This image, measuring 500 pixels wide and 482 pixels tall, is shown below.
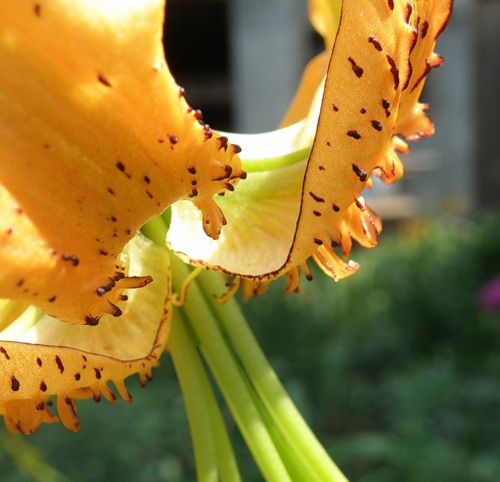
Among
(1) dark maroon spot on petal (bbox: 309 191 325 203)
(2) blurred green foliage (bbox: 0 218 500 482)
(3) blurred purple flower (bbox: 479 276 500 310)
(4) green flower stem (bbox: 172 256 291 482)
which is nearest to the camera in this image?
(1) dark maroon spot on petal (bbox: 309 191 325 203)

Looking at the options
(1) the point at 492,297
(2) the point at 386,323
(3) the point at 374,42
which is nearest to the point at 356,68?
(3) the point at 374,42

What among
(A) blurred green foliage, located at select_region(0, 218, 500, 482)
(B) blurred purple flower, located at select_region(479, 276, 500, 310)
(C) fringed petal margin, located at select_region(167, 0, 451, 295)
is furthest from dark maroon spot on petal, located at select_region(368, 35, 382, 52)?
(B) blurred purple flower, located at select_region(479, 276, 500, 310)

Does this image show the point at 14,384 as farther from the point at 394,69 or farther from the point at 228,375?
the point at 394,69

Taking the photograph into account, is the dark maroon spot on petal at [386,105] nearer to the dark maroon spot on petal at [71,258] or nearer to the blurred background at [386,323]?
the dark maroon spot on petal at [71,258]

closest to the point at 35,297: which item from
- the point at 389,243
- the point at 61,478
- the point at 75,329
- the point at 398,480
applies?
the point at 75,329

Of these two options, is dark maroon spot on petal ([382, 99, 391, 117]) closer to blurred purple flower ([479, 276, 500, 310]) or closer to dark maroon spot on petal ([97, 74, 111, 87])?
dark maroon spot on petal ([97, 74, 111, 87])

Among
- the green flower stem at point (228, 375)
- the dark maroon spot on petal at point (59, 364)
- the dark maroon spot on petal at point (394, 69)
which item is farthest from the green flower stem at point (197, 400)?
the dark maroon spot on petal at point (394, 69)
